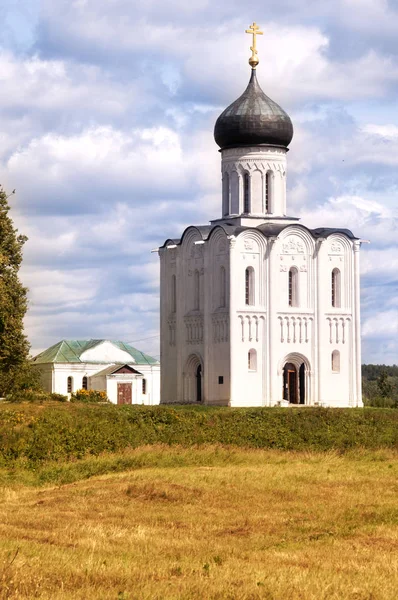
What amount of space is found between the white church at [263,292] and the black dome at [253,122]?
0.04 meters

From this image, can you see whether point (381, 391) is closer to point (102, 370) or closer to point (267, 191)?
point (102, 370)

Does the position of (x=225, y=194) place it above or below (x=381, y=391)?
above

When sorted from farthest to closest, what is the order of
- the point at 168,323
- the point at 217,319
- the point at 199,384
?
the point at 168,323 → the point at 199,384 → the point at 217,319

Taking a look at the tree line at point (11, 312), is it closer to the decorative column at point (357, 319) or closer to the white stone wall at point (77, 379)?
the decorative column at point (357, 319)

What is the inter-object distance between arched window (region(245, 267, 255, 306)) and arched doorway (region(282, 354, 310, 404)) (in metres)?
2.66

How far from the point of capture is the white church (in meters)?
43.7

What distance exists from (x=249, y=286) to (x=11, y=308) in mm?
11770

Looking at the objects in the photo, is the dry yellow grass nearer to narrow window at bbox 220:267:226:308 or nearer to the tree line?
the tree line

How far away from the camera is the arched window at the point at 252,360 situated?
4381cm

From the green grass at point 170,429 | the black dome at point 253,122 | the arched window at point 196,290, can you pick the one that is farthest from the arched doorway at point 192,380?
the black dome at point 253,122

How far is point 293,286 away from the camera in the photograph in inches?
1769

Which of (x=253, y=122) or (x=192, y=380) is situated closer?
(x=253, y=122)

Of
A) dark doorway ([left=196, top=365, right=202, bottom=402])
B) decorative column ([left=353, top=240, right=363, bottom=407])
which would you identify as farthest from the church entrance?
dark doorway ([left=196, top=365, right=202, bottom=402])

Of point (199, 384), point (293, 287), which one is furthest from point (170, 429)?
point (199, 384)
